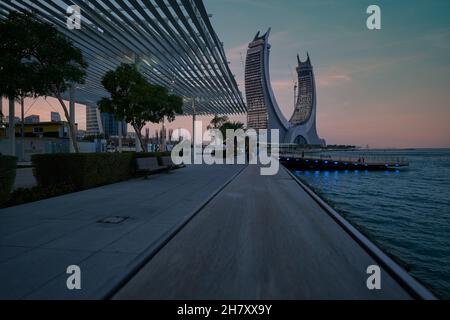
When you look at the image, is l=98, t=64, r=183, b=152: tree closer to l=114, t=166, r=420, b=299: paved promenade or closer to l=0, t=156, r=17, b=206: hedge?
l=0, t=156, r=17, b=206: hedge

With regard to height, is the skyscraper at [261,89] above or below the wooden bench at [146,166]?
above

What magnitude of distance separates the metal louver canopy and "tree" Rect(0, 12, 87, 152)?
13.6 feet

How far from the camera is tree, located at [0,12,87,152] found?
329 inches

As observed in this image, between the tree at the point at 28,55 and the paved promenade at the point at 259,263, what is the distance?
7793 millimetres

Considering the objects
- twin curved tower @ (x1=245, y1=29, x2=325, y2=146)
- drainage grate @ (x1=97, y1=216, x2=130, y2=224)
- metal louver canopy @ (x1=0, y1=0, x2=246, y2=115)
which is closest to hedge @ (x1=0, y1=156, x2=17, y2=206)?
drainage grate @ (x1=97, y1=216, x2=130, y2=224)

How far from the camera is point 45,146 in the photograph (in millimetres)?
29797

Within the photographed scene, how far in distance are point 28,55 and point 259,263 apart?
10953 millimetres

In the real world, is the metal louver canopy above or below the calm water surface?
above

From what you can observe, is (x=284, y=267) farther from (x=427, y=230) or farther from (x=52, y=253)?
(x=427, y=230)

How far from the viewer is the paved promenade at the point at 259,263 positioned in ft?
9.35

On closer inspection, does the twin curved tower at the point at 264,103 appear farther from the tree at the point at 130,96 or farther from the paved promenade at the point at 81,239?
the paved promenade at the point at 81,239

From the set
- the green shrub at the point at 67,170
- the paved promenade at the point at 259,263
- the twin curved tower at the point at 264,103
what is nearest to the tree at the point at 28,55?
the green shrub at the point at 67,170
